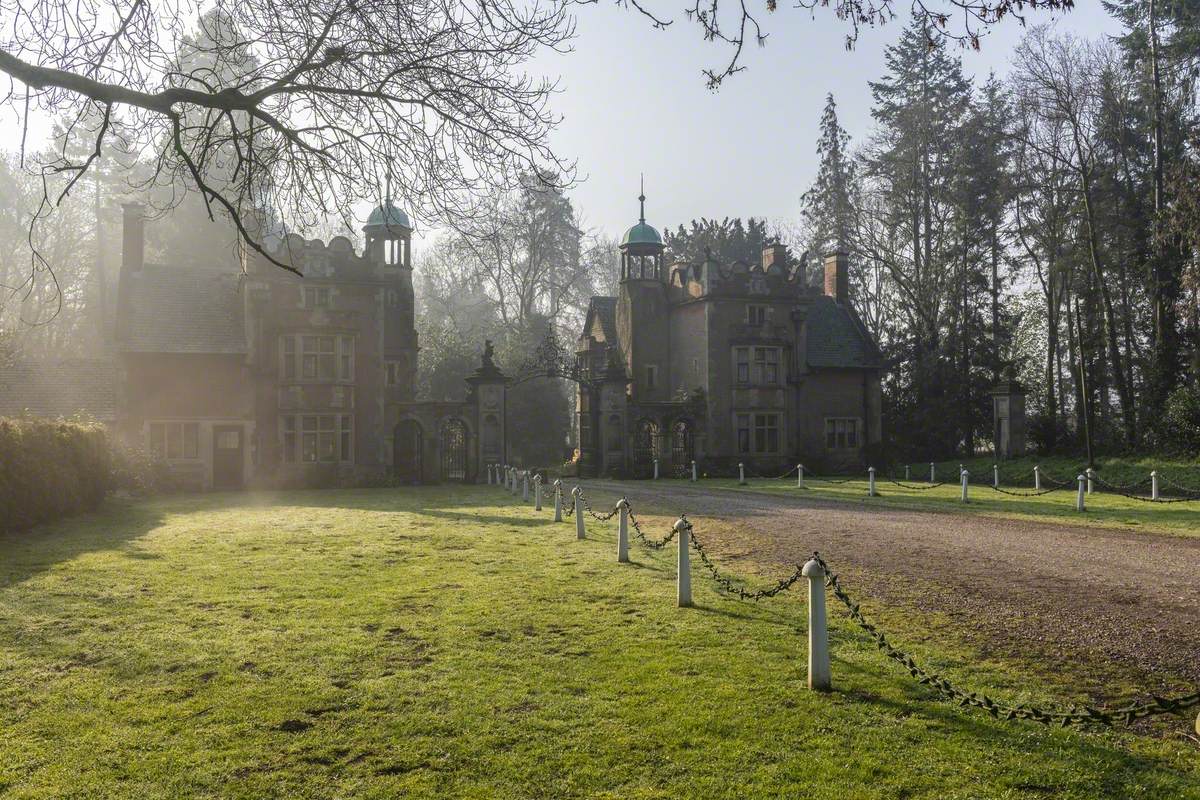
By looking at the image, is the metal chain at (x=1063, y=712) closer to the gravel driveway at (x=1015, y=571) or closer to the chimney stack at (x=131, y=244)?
the gravel driveway at (x=1015, y=571)

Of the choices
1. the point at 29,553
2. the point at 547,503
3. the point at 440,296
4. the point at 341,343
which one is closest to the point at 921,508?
the point at 547,503

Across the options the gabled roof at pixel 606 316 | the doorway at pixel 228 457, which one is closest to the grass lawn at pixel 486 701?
the doorway at pixel 228 457

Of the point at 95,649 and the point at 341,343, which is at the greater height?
the point at 341,343

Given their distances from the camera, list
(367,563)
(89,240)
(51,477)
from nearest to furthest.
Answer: (367,563), (51,477), (89,240)

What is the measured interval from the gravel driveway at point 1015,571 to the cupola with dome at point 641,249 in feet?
77.6

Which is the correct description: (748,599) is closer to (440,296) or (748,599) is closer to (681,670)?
(681,670)

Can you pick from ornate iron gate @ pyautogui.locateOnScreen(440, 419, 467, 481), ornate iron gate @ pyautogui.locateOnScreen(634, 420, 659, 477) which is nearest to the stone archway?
ornate iron gate @ pyautogui.locateOnScreen(440, 419, 467, 481)

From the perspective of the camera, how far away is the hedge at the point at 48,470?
18031 millimetres

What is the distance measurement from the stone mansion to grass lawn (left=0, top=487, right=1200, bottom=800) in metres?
28.2

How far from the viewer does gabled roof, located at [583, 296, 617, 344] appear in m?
47.3

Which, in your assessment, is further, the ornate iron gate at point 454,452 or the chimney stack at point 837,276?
the chimney stack at point 837,276

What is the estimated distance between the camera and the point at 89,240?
175 ft

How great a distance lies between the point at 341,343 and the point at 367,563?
2321cm

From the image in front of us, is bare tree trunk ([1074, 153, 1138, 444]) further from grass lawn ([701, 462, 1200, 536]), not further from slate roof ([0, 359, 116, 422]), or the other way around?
slate roof ([0, 359, 116, 422])
